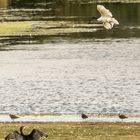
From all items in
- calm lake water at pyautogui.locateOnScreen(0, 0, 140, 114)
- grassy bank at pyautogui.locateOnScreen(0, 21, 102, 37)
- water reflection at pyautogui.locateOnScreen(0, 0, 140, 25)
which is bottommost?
water reflection at pyautogui.locateOnScreen(0, 0, 140, 25)

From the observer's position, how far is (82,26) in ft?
241

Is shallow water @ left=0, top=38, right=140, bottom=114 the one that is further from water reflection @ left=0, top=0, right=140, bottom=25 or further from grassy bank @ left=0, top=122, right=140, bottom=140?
water reflection @ left=0, top=0, right=140, bottom=25

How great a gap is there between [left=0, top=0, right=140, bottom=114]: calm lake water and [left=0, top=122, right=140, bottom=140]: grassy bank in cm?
579

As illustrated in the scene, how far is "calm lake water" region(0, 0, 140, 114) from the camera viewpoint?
31.6 metres

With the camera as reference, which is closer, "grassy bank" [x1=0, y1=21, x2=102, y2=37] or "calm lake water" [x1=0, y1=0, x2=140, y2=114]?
"calm lake water" [x1=0, y1=0, x2=140, y2=114]

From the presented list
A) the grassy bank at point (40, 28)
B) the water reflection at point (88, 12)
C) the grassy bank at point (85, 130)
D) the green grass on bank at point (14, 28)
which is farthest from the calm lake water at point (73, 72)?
the water reflection at point (88, 12)

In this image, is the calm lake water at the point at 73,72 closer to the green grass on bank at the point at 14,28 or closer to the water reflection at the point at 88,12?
the green grass on bank at the point at 14,28

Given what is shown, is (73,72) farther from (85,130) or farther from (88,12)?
(88,12)

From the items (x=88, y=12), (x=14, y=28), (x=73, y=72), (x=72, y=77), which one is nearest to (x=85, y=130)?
(x=72, y=77)

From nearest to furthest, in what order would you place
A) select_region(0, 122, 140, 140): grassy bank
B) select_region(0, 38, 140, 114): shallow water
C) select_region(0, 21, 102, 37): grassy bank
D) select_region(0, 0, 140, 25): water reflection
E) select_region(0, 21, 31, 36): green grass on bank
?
select_region(0, 122, 140, 140): grassy bank < select_region(0, 38, 140, 114): shallow water < select_region(0, 21, 102, 37): grassy bank < select_region(0, 21, 31, 36): green grass on bank < select_region(0, 0, 140, 25): water reflection

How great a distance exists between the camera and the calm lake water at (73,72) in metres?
31.6

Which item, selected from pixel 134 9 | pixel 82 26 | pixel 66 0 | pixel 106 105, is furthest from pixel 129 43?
pixel 66 0

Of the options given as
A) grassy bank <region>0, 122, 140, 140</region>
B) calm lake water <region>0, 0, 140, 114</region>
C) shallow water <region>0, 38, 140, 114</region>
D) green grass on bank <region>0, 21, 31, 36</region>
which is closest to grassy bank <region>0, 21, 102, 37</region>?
green grass on bank <region>0, 21, 31, 36</region>

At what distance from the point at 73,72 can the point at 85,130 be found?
22.8 m
